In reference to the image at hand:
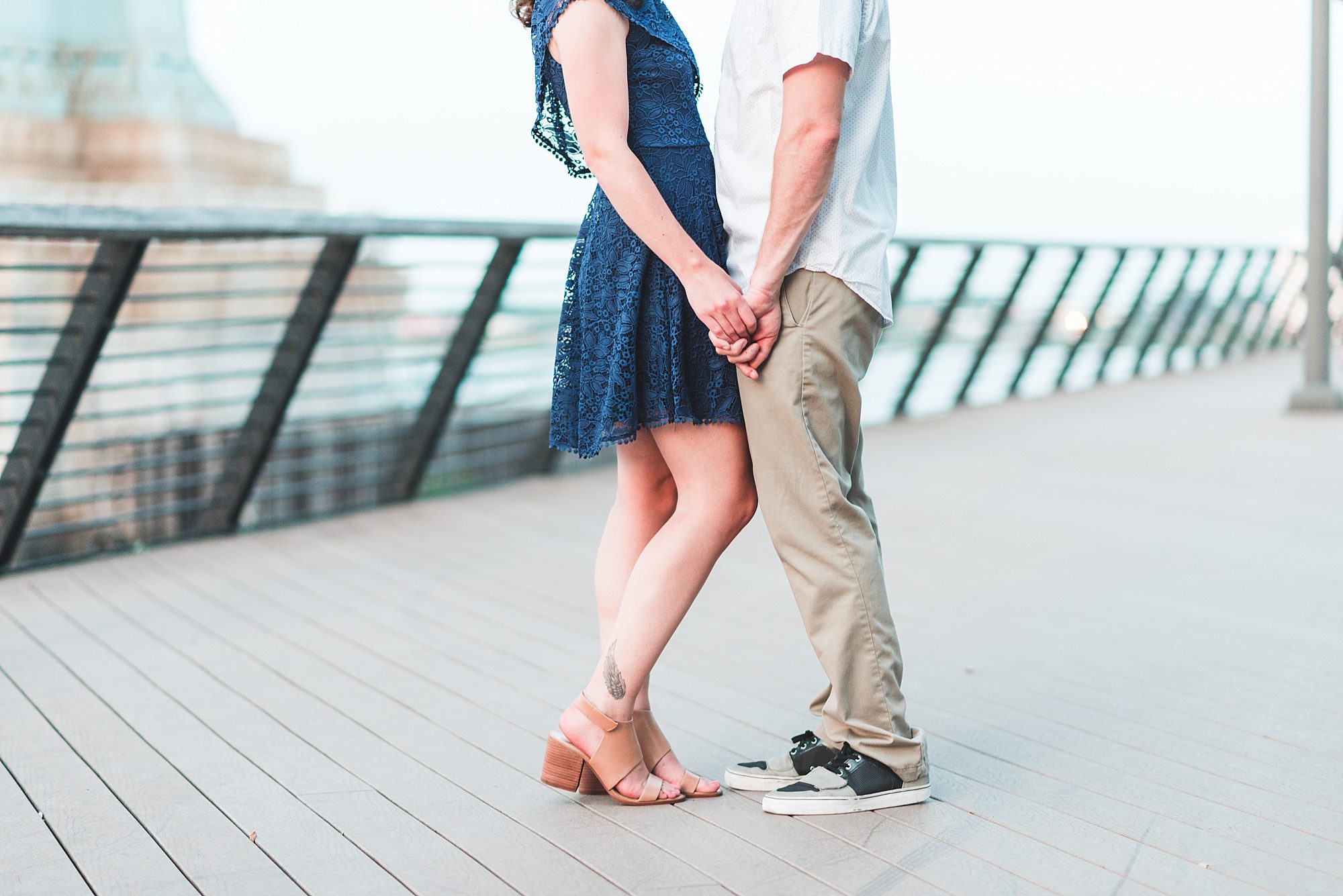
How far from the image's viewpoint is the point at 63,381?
3.36m

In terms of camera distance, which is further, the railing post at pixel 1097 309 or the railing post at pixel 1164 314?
the railing post at pixel 1164 314

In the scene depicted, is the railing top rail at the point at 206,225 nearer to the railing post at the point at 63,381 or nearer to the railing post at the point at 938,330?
the railing post at the point at 63,381

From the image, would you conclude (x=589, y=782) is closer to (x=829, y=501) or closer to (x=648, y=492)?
(x=648, y=492)

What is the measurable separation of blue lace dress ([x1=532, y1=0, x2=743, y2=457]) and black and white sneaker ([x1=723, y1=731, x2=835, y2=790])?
531mm

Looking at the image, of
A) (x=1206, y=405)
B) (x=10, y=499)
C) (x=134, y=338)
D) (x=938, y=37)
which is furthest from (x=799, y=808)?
(x=134, y=338)

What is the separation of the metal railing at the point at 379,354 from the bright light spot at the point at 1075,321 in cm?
2

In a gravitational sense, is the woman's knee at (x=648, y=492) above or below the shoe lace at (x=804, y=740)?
above

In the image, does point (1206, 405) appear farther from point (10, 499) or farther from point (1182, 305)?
point (10, 499)


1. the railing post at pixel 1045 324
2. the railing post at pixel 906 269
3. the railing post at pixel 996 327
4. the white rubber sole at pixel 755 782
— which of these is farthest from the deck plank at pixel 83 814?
the railing post at pixel 1045 324

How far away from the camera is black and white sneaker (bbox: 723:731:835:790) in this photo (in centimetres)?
180

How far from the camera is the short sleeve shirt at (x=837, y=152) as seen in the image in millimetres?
1622

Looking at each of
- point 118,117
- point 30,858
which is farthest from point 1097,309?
point 118,117

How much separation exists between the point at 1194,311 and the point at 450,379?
7593 millimetres

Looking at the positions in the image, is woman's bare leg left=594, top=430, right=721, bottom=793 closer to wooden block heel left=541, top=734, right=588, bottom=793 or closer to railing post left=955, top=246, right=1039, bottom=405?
wooden block heel left=541, top=734, right=588, bottom=793
